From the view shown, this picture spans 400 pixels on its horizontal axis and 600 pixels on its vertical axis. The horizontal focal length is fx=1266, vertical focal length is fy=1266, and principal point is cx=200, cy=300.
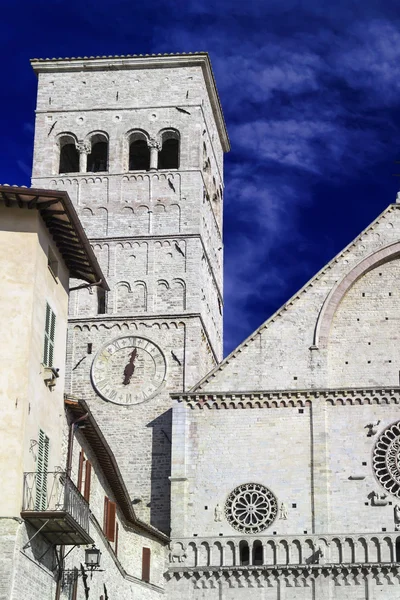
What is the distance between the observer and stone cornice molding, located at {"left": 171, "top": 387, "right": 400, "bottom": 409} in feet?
118

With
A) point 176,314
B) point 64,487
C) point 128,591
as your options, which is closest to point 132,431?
point 176,314

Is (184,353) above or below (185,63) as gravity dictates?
below

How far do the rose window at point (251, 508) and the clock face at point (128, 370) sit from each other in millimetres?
5674

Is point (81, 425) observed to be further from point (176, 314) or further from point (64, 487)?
point (176, 314)

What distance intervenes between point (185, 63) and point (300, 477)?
1697cm

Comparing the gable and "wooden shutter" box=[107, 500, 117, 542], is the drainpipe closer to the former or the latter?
"wooden shutter" box=[107, 500, 117, 542]

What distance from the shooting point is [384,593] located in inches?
A: 1329

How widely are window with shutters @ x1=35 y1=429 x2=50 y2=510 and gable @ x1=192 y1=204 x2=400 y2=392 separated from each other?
1324cm

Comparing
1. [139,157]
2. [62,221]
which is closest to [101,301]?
[139,157]

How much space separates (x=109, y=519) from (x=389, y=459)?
30.4 ft

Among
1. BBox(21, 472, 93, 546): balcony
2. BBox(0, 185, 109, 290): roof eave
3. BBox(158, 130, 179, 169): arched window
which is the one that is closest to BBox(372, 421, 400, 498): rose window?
BBox(0, 185, 109, 290): roof eave

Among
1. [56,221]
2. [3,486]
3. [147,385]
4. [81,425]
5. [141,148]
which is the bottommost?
[3,486]

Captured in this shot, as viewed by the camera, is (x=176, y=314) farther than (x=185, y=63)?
No

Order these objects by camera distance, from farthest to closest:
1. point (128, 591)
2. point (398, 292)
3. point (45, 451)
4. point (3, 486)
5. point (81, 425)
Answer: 1. point (398, 292)
2. point (128, 591)
3. point (81, 425)
4. point (45, 451)
5. point (3, 486)
